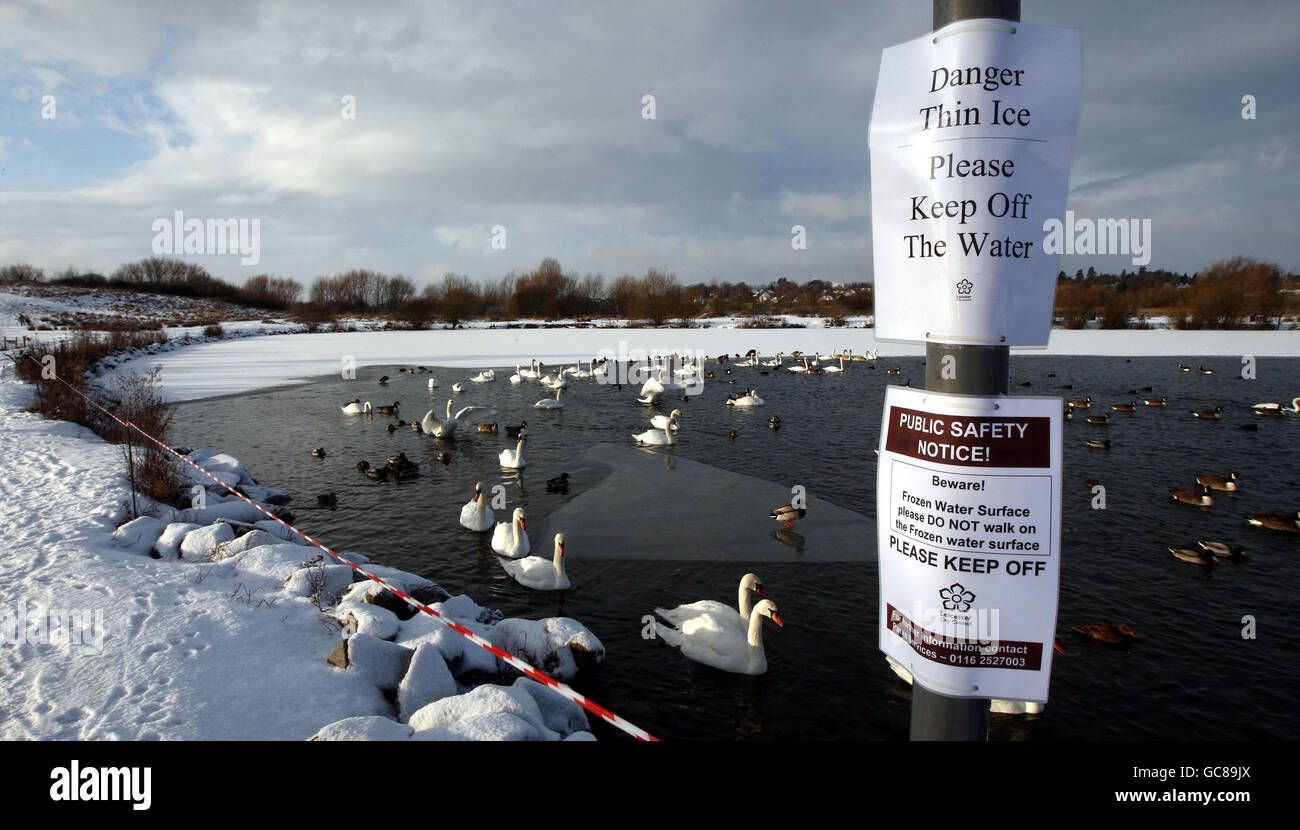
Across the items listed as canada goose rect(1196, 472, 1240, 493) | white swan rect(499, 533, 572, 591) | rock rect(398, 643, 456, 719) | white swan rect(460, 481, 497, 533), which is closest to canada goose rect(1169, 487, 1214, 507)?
canada goose rect(1196, 472, 1240, 493)

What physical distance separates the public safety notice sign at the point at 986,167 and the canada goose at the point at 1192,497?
554 inches

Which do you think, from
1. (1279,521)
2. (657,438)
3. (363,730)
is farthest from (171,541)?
(1279,521)

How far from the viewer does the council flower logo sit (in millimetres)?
2131

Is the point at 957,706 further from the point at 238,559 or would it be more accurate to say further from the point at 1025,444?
the point at 238,559

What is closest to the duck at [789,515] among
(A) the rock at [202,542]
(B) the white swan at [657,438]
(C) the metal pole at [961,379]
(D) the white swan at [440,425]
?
(B) the white swan at [657,438]

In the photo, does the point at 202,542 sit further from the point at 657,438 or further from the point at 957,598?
the point at 657,438

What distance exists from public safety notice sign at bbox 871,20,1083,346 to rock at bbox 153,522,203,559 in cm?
928

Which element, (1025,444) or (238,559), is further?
(238,559)

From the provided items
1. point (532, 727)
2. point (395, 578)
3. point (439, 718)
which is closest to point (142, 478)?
point (395, 578)

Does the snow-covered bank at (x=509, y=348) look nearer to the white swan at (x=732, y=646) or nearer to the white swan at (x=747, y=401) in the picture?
the white swan at (x=747, y=401)

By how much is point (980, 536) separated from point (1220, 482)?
1584cm

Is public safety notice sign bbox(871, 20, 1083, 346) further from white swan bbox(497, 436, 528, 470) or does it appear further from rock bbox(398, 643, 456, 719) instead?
white swan bbox(497, 436, 528, 470)

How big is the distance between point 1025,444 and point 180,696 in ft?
19.3

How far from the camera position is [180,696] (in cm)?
486
